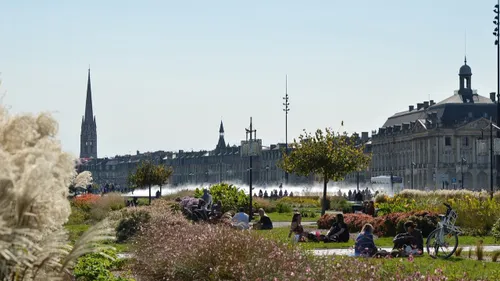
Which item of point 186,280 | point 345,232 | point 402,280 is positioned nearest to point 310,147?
point 345,232

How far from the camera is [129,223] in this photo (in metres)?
26.1

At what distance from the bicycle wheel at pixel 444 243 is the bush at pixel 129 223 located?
843 cm

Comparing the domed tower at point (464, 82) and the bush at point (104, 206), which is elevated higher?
the domed tower at point (464, 82)

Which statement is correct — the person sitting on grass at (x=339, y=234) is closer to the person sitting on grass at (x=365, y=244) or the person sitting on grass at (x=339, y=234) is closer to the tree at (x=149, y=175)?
the person sitting on grass at (x=365, y=244)

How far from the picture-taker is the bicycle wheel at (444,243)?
1928cm

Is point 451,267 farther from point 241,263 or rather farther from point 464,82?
point 464,82

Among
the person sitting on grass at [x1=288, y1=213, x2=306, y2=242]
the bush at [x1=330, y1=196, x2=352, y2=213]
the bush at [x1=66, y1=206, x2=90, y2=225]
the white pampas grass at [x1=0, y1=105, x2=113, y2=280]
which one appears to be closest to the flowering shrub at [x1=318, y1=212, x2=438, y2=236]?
the person sitting on grass at [x1=288, y1=213, x2=306, y2=242]


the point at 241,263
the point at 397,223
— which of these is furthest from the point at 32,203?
the point at 397,223

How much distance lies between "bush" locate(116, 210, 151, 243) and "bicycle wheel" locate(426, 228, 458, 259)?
27.6 feet

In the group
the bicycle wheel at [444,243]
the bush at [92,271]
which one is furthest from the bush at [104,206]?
the bush at [92,271]

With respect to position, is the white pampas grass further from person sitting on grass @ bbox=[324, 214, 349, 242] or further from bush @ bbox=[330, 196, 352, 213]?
bush @ bbox=[330, 196, 352, 213]

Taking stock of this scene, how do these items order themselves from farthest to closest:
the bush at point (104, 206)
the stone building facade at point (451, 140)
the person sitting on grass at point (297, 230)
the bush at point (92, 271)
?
the stone building facade at point (451, 140), the bush at point (104, 206), the person sitting on grass at point (297, 230), the bush at point (92, 271)

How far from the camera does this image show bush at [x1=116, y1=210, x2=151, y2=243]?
84.4 feet

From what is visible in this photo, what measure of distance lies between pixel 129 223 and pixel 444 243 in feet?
31.3
